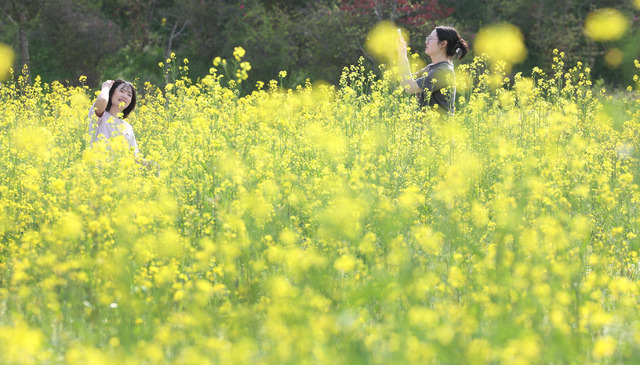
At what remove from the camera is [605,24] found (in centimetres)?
1516

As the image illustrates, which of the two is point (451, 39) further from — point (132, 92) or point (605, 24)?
point (605, 24)

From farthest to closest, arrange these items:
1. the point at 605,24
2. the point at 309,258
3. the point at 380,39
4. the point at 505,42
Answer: the point at 505,42
the point at 605,24
the point at 380,39
the point at 309,258

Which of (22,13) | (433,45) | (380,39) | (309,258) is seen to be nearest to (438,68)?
(433,45)

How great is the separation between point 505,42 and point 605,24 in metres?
2.22

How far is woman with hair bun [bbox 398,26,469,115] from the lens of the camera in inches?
221

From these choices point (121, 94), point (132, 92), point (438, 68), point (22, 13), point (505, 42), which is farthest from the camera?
point (505, 42)

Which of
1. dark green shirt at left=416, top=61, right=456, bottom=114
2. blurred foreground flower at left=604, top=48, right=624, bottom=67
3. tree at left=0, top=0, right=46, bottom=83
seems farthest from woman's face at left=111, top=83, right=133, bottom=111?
blurred foreground flower at left=604, top=48, right=624, bottom=67

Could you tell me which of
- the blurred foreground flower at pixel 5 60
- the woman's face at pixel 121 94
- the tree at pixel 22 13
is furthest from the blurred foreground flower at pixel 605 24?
the blurred foreground flower at pixel 5 60

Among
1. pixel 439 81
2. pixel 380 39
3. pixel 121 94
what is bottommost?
pixel 380 39

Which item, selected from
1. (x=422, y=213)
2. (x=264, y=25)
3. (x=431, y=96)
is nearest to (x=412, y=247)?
(x=422, y=213)

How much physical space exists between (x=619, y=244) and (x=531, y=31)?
12184mm

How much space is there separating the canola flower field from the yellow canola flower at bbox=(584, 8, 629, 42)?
1138 cm

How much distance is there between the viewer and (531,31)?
15.1 metres

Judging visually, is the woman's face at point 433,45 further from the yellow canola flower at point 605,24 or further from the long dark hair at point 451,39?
the yellow canola flower at point 605,24
